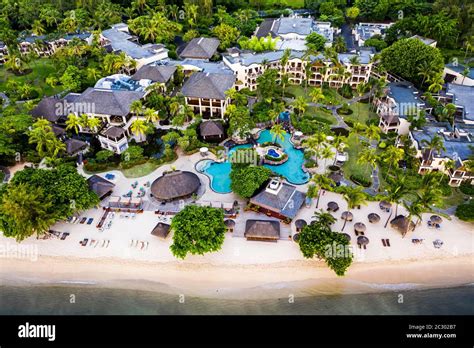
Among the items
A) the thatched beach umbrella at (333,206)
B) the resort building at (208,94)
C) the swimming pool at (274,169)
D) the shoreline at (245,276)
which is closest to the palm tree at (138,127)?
the swimming pool at (274,169)

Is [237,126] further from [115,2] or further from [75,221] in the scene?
[115,2]

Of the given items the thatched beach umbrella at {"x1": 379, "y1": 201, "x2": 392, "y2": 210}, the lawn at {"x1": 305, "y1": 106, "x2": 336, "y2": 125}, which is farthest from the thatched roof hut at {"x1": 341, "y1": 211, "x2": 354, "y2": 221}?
the lawn at {"x1": 305, "y1": 106, "x2": 336, "y2": 125}

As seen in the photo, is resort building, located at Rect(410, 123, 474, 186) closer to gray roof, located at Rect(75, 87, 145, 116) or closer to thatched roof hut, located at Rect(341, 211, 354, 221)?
thatched roof hut, located at Rect(341, 211, 354, 221)

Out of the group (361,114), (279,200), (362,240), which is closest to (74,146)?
(279,200)

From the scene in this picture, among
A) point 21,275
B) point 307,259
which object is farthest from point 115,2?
point 307,259

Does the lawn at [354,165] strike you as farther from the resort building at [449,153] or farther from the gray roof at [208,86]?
the gray roof at [208,86]

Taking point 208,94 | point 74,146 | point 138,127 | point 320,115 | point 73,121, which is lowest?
point 74,146

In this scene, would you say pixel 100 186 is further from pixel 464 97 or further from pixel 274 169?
pixel 464 97
